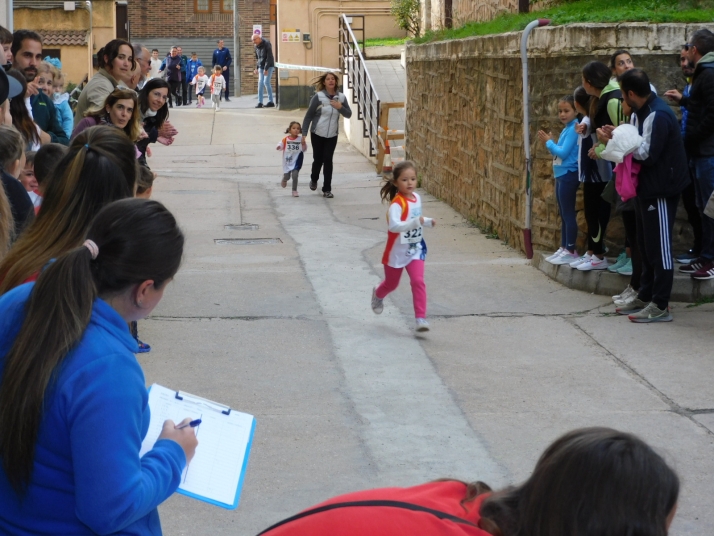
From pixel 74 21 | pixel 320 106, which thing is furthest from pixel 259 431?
pixel 74 21

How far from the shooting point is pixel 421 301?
22.9ft

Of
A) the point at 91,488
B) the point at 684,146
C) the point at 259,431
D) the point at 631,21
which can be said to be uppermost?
the point at 631,21

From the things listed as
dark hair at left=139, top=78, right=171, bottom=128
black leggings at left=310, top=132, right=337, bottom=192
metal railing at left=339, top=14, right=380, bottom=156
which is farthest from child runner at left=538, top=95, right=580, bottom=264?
metal railing at left=339, top=14, right=380, bottom=156

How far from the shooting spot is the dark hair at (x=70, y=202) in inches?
115

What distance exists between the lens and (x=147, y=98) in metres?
8.00

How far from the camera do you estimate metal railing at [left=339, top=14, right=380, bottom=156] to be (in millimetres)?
18062

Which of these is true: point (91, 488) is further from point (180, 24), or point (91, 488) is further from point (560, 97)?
point (180, 24)

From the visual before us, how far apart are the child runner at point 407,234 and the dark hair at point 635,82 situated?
1660mm

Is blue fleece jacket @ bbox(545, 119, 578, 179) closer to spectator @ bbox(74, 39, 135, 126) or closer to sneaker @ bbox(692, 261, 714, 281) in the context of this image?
sneaker @ bbox(692, 261, 714, 281)

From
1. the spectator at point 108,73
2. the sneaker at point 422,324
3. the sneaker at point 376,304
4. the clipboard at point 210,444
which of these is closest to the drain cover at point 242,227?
the spectator at point 108,73

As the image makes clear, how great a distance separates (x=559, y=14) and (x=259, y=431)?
5.77 meters

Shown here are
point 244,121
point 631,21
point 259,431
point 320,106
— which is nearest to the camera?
point 259,431

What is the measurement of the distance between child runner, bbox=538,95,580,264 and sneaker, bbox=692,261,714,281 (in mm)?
1059

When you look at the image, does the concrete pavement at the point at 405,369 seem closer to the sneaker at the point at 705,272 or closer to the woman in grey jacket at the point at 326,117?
the sneaker at the point at 705,272
